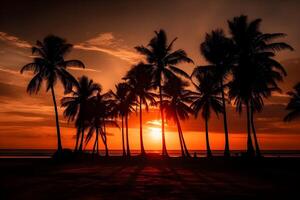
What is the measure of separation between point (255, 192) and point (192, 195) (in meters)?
3.07

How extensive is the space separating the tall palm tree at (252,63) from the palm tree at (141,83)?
1139 centimetres

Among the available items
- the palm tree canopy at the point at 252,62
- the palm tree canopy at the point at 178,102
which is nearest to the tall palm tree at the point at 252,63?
the palm tree canopy at the point at 252,62

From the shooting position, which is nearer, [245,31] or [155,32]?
[245,31]

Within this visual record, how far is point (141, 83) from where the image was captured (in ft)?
134

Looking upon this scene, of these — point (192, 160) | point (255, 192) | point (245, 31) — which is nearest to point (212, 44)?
point (245, 31)

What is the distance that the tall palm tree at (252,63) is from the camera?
3162 cm

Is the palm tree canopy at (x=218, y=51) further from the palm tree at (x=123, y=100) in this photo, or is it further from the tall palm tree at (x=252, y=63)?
the palm tree at (x=123, y=100)

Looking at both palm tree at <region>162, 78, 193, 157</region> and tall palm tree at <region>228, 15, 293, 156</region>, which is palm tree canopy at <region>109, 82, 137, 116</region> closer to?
palm tree at <region>162, 78, 193, 157</region>

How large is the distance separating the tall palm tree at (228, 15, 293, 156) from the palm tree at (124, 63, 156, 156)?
Answer: 11.4 meters

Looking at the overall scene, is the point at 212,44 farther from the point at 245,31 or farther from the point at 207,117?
the point at 207,117

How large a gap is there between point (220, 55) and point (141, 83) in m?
11.4

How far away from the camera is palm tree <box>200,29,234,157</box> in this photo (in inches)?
1346

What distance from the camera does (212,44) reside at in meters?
36.3

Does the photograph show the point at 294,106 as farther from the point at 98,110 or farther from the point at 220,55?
the point at 98,110
